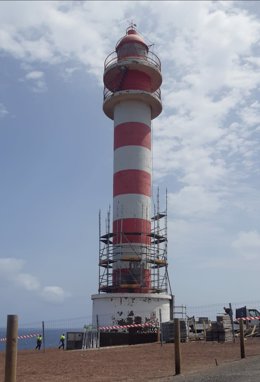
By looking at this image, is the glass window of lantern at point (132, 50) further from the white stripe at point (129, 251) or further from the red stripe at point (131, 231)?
the white stripe at point (129, 251)

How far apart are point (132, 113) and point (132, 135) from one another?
5.45ft

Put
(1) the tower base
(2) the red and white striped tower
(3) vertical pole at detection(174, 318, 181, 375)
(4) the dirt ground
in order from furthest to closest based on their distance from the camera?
(2) the red and white striped tower → (1) the tower base → (4) the dirt ground → (3) vertical pole at detection(174, 318, 181, 375)

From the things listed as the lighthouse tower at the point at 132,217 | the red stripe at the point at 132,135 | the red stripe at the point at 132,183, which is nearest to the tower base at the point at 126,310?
the lighthouse tower at the point at 132,217

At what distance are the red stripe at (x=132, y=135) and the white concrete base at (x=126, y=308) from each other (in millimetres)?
9430

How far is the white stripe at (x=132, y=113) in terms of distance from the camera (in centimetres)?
3191

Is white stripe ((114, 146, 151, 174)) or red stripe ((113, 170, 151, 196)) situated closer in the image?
red stripe ((113, 170, 151, 196))

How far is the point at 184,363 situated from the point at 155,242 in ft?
55.4

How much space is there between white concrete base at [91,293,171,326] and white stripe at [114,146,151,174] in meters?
7.82

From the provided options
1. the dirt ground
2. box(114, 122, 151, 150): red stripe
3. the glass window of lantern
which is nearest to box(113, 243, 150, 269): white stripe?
box(114, 122, 151, 150): red stripe

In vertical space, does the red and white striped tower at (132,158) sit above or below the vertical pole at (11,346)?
above

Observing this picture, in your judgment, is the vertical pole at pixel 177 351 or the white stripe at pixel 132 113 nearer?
the vertical pole at pixel 177 351

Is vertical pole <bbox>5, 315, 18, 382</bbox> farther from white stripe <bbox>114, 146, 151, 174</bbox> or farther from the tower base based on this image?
white stripe <bbox>114, 146, 151, 174</bbox>

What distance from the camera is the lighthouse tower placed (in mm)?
28547

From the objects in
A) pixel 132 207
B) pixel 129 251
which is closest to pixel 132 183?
pixel 132 207
